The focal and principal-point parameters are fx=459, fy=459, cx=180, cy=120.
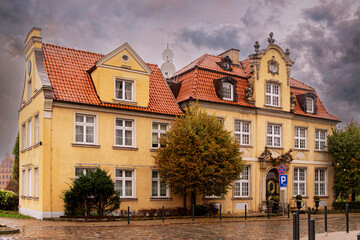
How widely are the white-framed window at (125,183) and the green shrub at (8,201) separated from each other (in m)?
8.72

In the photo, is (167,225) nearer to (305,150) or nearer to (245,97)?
(245,97)

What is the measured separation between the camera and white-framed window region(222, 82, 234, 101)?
1280 inches

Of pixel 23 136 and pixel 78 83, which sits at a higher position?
pixel 78 83

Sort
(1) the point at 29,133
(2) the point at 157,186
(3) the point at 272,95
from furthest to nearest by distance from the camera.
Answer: (3) the point at 272,95, (2) the point at 157,186, (1) the point at 29,133

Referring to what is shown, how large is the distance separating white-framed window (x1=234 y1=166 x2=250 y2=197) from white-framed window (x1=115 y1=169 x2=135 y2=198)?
799 centimetres

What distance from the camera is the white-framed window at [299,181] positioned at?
35.2 meters

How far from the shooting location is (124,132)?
27.9m

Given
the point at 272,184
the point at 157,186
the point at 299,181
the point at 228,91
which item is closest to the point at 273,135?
the point at 272,184

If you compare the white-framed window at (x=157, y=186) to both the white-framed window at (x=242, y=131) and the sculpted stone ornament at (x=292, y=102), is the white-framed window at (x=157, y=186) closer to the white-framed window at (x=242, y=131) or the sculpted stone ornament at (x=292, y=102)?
the white-framed window at (x=242, y=131)

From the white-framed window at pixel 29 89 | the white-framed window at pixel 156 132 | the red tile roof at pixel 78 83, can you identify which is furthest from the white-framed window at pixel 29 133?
the white-framed window at pixel 156 132

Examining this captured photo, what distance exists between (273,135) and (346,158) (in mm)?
6632

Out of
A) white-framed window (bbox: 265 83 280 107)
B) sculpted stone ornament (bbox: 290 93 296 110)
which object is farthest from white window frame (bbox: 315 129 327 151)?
white-framed window (bbox: 265 83 280 107)

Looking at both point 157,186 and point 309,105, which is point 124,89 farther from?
point 309,105

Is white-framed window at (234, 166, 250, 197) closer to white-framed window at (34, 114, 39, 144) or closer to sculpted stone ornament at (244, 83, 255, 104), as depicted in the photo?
sculpted stone ornament at (244, 83, 255, 104)
